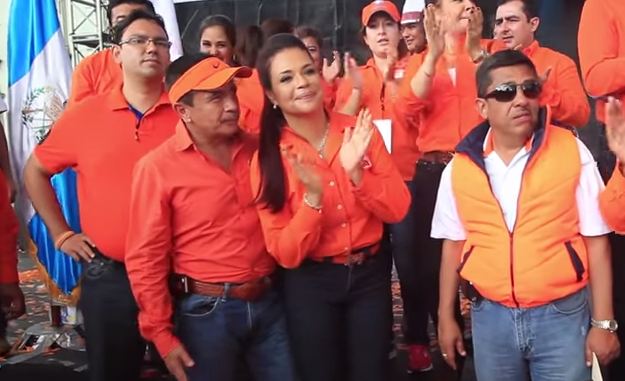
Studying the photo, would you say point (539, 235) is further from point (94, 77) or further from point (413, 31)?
point (94, 77)

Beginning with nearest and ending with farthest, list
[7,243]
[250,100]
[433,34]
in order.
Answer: [433,34] → [7,243] → [250,100]

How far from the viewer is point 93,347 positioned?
116 inches

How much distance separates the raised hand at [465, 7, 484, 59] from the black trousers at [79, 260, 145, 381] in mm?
1911

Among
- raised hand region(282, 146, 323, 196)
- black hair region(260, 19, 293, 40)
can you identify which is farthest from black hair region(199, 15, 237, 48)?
raised hand region(282, 146, 323, 196)

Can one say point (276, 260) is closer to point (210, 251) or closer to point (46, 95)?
point (210, 251)

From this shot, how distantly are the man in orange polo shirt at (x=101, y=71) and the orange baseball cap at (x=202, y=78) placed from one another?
1479 millimetres

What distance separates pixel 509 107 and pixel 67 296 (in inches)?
148

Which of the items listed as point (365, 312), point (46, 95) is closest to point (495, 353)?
point (365, 312)

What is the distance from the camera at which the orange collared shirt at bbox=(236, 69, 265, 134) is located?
3332 millimetres

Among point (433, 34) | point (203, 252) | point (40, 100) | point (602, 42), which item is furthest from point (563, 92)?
point (40, 100)

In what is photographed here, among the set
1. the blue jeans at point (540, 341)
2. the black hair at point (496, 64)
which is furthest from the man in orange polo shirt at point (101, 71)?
the blue jeans at point (540, 341)

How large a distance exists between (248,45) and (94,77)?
0.92 m

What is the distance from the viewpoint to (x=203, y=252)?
8.61 ft

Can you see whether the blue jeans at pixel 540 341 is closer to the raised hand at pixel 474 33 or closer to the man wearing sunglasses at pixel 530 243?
the man wearing sunglasses at pixel 530 243
